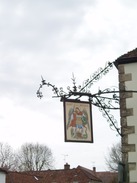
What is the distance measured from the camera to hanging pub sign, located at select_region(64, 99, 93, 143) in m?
9.87

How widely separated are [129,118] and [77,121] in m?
1.86

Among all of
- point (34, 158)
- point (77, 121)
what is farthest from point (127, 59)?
point (34, 158)

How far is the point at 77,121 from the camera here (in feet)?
32.9

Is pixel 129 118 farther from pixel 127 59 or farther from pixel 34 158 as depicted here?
pixel 34 158

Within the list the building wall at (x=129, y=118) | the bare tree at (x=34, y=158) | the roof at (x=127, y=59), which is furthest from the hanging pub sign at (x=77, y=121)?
the bare tree at (x=34, y=158)

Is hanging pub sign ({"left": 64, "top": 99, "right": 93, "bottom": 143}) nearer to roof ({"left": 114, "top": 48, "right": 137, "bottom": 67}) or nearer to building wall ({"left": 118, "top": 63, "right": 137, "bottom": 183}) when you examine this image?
building wall ({"left": 118, "top": 63, "right": 137, "bottom": 183})

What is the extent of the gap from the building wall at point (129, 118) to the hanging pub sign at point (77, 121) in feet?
4.70

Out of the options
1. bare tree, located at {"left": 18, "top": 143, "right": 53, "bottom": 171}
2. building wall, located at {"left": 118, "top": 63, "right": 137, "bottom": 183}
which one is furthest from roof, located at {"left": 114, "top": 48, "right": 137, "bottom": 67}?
bare tree, located at {"left": 18, "top": 143, "right": 53, "bottom": 171}

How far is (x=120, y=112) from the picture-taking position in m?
11.3

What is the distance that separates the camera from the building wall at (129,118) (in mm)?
10945

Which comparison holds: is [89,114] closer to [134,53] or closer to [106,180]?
[134,53]

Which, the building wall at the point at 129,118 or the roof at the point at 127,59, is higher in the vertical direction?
the roof at the point at 127,59

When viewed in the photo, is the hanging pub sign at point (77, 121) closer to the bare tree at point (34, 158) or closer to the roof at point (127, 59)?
the roof at point (127, 59)

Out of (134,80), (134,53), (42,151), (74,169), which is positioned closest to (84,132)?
(134,80)
